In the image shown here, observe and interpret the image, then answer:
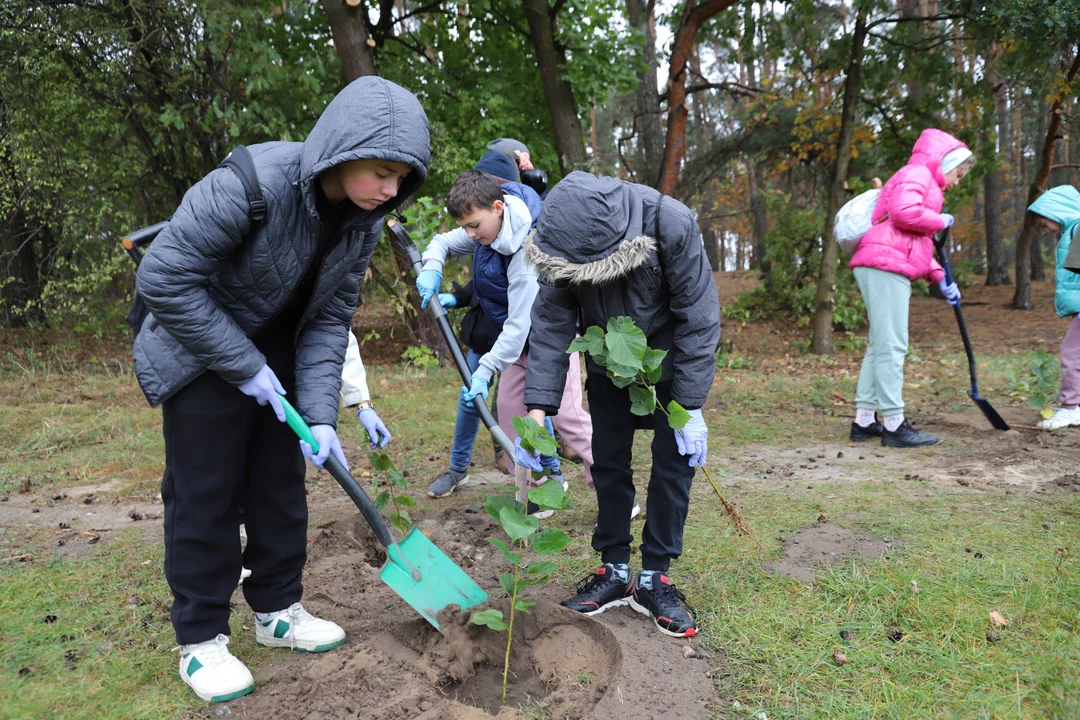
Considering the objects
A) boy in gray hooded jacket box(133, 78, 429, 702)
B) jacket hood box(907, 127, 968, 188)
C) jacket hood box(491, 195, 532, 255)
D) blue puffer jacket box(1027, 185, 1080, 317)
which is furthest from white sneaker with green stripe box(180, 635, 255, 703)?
blue puffer jacket box(1027, 185, 1080, 317)

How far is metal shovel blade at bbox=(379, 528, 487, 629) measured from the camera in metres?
2.74

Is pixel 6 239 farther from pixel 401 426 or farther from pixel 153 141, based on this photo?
pixel 401 426

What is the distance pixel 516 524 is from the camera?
8.07ft

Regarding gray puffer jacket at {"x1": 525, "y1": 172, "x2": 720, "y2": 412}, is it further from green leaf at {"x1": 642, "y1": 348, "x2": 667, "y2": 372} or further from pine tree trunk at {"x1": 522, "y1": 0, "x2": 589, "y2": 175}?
pine tree trunk at {"x1": 522, "y1": 0, "x2": 589, "y2": 175}

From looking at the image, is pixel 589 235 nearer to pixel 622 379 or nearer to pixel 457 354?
pixel 622 379

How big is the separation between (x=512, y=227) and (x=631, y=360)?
139 cm

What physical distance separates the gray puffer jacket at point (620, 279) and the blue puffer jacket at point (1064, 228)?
160 inches

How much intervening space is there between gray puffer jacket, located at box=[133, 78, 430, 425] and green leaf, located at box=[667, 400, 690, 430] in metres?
1.15

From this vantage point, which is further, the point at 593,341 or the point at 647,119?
the point at 647,119

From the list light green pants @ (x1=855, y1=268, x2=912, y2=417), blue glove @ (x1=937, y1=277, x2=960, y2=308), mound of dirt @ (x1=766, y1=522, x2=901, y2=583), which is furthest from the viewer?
blue glove @ (x1=937, y1=277, x2=960, y2=308)

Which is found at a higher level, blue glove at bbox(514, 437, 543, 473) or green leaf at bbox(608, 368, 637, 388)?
→ green leaf at bbox(608, 368, 637, 388)

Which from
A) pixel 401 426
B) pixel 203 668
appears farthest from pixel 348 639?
pixel 401 426

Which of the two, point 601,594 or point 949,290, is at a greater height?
point 949,290

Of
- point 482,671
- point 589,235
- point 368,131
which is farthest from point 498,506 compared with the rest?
point 368,131
